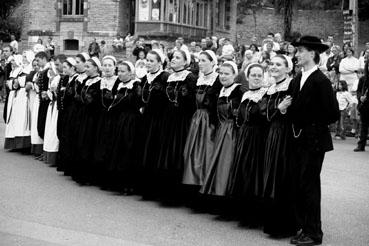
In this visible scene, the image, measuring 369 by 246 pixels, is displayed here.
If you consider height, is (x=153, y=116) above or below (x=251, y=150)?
Answer: above

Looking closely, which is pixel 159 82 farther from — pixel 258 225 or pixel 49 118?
pixel 49 118

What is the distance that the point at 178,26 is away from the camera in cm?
3450

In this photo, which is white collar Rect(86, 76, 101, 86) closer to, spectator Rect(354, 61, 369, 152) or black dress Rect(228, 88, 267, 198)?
black dress Rect(228, 88, 267, 198)

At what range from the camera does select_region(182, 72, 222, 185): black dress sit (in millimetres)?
8078

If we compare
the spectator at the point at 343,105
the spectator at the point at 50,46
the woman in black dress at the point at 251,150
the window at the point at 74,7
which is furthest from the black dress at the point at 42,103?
the window at the point at 74,7

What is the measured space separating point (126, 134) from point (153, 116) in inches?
22.4

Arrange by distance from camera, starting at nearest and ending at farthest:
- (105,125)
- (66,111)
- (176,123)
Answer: (176,123) → (105,125) → (66,111)

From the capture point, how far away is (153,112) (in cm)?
881

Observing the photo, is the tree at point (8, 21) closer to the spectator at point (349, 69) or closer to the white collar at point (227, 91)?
the spectator at point (349, 69)

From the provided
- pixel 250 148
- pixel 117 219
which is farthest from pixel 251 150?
pixel 117 219

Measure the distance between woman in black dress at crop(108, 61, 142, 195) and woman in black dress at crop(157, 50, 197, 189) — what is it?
62 centimetres

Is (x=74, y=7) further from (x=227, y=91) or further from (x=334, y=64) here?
(x=227, y=91)

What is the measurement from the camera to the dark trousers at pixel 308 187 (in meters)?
Answer: 6.69

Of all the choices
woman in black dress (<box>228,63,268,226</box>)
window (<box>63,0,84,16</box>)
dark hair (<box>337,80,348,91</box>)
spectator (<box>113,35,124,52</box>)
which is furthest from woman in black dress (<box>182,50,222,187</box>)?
window (<box>63,0,84,16</box>)
